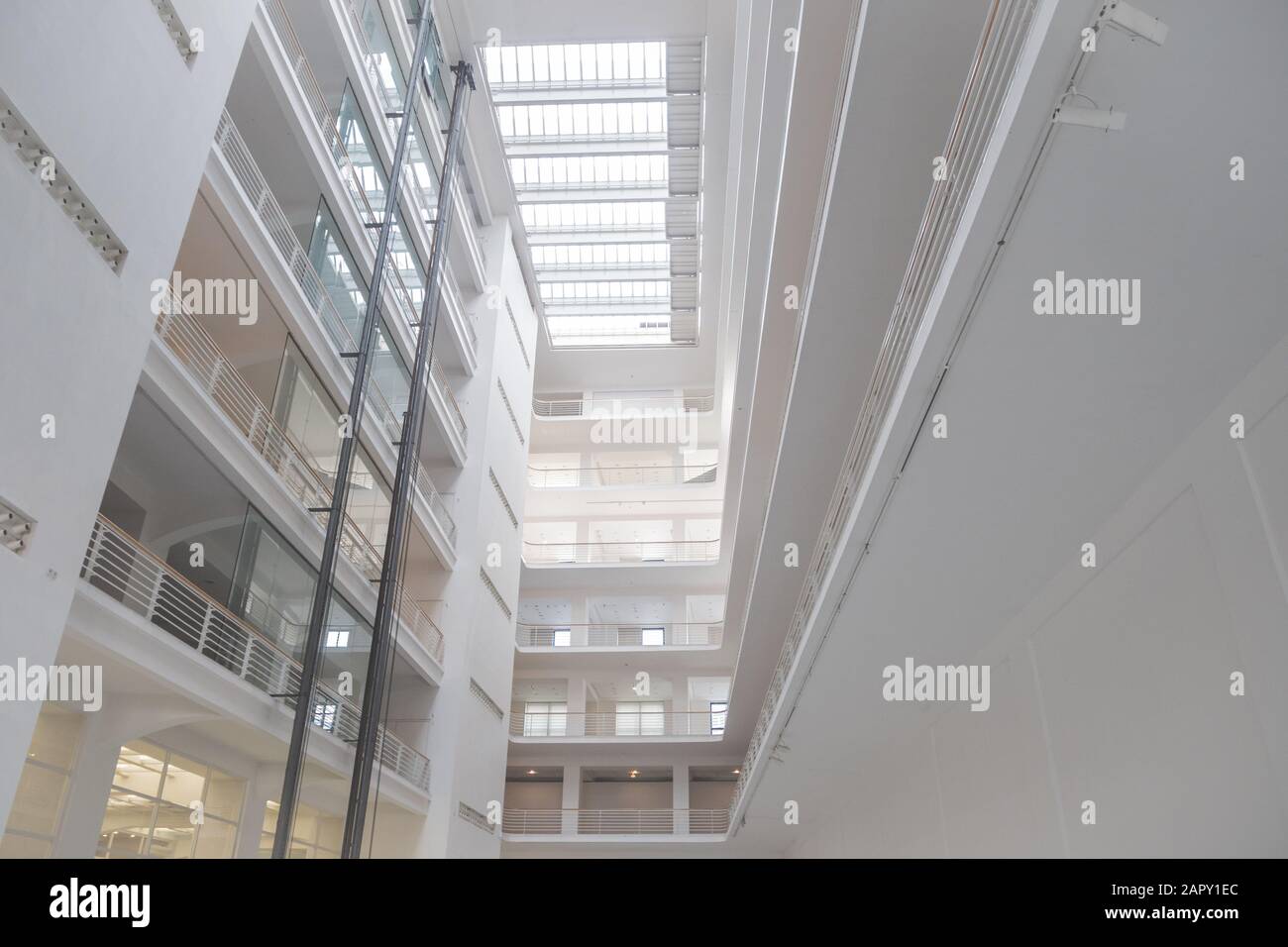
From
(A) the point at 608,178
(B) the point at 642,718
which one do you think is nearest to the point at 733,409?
(A) the point at 608,178

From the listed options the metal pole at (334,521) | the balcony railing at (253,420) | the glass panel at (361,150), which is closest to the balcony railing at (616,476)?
the glass panel at (361,150)

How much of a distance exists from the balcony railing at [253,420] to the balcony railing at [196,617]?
173 cm

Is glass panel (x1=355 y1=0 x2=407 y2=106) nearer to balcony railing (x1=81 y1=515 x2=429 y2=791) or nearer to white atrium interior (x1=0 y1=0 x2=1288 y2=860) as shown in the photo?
white atrium interior (x1=0 y1=0 x2=1288 y2=860)

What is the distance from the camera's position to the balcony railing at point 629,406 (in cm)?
3152

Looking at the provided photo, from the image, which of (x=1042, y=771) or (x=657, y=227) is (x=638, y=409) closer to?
(x=657, y=227)

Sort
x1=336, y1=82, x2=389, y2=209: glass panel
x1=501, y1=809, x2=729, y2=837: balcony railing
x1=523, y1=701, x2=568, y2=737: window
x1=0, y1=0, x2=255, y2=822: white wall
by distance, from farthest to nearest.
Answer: x1=523, y1=701, x2=568, y2=737: window, x1=501, y1=809, x2=729, y2=837: balcony railing, x1=336, y1=82, x2=389, y2=209: glass panel, x1=0, y1=0, x2=255, y2=822: white wall

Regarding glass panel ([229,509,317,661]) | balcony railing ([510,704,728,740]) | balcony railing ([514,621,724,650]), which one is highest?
balcony railing ([514,621,724,650])

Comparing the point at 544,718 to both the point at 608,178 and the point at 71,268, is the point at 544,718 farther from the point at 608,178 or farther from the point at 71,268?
the point at 71,268

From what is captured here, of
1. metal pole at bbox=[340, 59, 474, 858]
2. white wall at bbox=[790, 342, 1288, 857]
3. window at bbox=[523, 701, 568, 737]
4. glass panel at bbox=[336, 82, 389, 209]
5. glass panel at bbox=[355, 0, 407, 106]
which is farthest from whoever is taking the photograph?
window at bbox=[523, 701, 568, 737]

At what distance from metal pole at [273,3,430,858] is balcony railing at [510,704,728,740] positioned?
542 inches

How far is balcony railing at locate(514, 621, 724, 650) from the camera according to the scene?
92.0 ft

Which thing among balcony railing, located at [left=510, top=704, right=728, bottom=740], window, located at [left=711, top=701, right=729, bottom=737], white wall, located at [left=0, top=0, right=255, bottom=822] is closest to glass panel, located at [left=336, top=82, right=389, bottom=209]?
white wall, located at [left=0, top=0, right=255, bottom=822]
